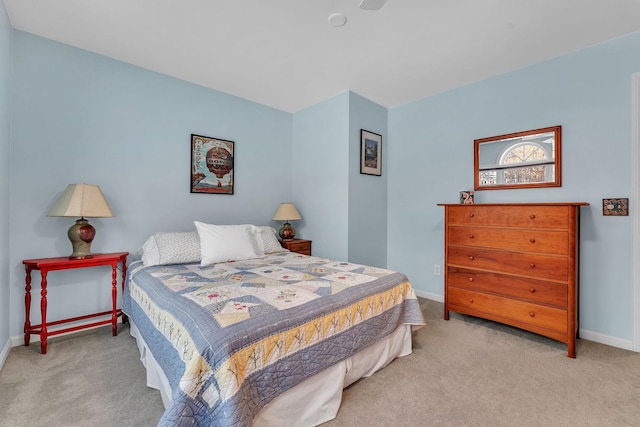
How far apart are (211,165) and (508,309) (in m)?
3.22

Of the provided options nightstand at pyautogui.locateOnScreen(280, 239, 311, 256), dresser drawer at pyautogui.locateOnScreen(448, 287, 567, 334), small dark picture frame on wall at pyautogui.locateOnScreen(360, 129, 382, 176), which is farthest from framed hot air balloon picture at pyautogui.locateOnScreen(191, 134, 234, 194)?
dresser drawer at pyautogui.locateOnScreen(448, 287, 567, 334)

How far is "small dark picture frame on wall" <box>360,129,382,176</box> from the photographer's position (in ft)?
11.3

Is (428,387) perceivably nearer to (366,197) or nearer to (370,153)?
(366,197)

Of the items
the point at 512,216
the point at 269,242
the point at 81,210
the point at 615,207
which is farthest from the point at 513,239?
the point at 81,210

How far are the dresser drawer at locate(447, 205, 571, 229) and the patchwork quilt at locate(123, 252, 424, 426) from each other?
100 centimetres

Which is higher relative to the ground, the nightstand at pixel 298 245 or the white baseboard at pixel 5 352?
the nightstand at pixel 298 245

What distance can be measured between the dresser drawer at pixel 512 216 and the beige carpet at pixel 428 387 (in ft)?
3.18

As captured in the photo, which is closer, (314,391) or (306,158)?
(314,391)

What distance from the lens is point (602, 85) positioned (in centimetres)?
233

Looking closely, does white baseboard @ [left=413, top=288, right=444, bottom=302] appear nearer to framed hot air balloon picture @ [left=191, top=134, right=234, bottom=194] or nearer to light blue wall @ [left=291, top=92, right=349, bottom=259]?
light blue wall @ [left=291, top=92, right=349, bottom=259]

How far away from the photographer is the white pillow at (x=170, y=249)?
8.02 ft

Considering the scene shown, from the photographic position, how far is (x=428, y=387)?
1.74 meters

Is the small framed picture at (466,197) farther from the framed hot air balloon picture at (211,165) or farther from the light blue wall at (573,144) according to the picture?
the framed hot air balloon picture at (211,165)

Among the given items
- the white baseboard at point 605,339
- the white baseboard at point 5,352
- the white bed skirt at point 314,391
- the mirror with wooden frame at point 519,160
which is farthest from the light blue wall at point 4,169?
the white baseboard at point 605,339
